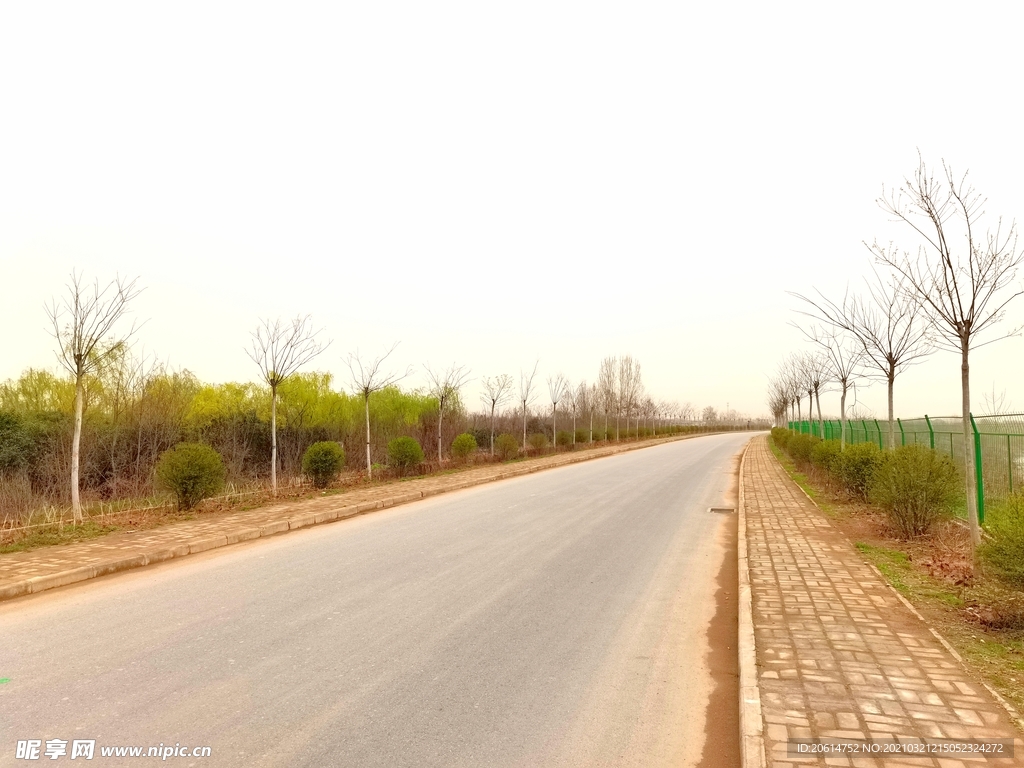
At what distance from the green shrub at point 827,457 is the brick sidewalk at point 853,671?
7.96 metres

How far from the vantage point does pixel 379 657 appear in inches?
191

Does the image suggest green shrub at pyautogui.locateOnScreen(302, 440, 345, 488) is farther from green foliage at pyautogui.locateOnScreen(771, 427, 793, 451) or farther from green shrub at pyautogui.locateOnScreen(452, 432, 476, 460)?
green foliage at pyautogui.locateOnScreen(771, 427, 793, 451)

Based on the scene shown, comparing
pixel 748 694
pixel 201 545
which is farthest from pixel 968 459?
pixel 201 545

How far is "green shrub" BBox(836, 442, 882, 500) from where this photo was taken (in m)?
13.2

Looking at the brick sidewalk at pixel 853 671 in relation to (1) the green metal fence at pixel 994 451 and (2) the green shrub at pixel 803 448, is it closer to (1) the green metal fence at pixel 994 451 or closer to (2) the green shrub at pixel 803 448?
(1) the green metal fence at pixel 994 451

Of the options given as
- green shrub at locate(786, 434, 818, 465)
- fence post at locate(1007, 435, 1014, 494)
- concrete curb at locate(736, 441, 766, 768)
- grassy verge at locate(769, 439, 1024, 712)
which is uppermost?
fence post at locate(1007, 435, 1014, 494)

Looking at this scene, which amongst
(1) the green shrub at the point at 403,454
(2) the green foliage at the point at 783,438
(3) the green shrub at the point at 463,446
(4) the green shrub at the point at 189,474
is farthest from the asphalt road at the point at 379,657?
(2) the green foliage at the point at 783,438

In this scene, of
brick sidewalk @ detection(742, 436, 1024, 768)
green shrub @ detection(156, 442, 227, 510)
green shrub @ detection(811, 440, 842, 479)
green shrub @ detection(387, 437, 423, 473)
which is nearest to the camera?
brick sidewalk @ detection(742, 436, 1024, 768)

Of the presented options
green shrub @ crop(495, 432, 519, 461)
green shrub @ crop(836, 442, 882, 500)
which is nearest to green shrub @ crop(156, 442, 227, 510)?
green shrub @ crop(836, 442, 882, 500)

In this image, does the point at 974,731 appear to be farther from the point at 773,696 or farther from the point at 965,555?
the point at 965,555

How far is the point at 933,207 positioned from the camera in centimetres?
763

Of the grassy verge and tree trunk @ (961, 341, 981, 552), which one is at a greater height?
tree trunk @ (961, 341, 981, 552)

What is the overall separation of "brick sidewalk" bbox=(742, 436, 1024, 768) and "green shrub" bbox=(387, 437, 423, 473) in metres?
14.2

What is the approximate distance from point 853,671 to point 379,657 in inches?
133
